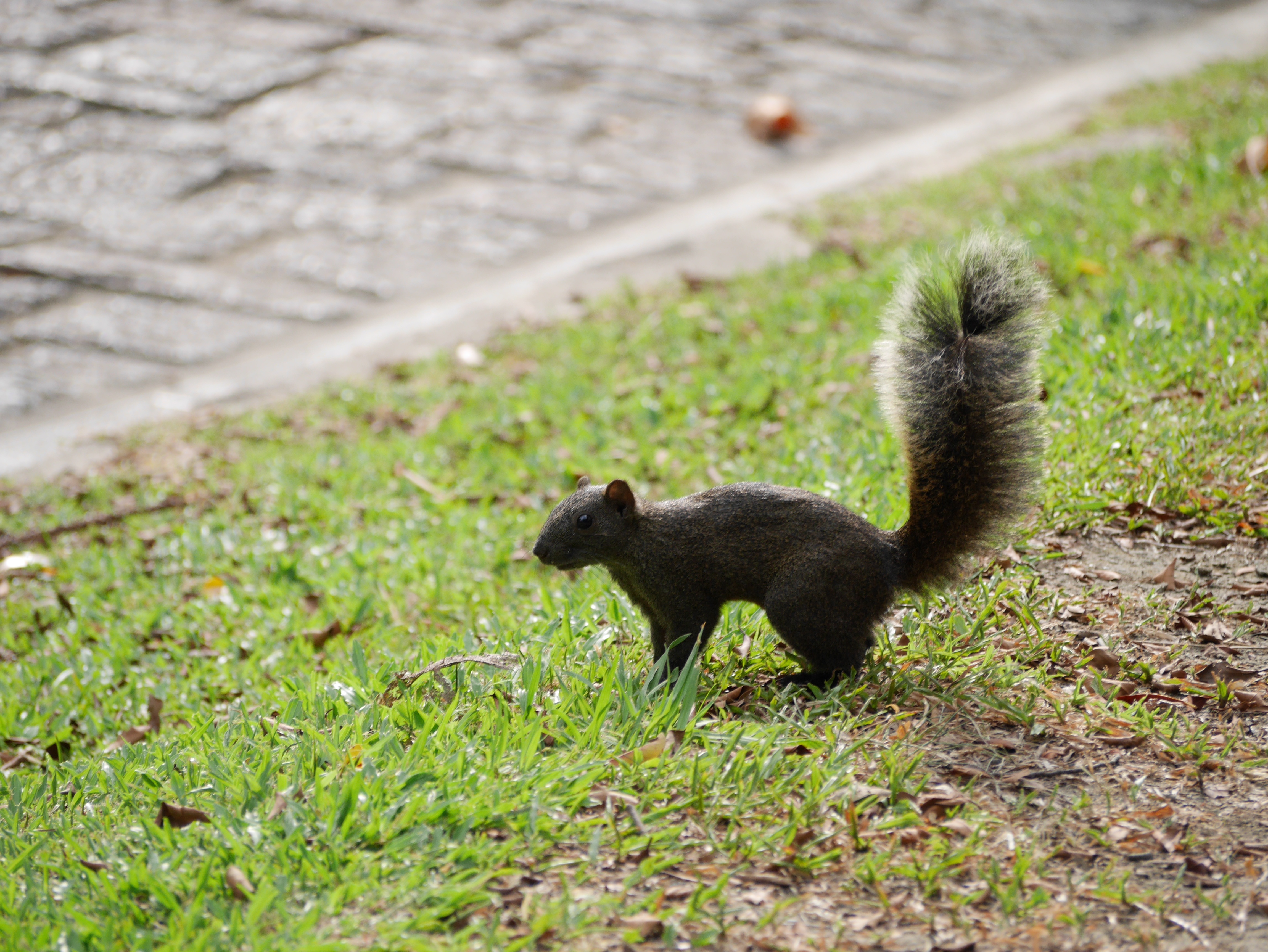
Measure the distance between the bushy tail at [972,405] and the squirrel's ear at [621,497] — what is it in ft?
2.16

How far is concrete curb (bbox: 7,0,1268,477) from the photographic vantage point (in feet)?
20.3

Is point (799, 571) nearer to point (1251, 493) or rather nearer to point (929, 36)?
point (1251, 493)

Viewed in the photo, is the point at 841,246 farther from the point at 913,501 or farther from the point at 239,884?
the point at 239,884

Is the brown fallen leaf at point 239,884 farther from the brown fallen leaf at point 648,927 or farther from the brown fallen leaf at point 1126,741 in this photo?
the brown fallen leaf at point 1126,741

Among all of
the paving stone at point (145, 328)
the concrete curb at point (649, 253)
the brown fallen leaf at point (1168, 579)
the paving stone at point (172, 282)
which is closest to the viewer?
the brown fallen leaf at point (1168, 579)

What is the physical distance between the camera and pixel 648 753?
7.92ft

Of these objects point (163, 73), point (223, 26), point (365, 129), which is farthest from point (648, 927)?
point (223, 26)

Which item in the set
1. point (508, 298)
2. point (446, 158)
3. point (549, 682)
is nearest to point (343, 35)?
point (446, 158)

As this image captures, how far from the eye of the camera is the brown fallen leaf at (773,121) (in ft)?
28.6

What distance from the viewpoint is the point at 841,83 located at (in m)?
9.41

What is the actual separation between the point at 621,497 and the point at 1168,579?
1537mm

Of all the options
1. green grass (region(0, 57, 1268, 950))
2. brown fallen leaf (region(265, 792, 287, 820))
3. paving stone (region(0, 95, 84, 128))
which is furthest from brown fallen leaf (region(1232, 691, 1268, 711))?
paving stone (region(0, 95, 84, 128))

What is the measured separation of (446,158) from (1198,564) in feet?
21.3

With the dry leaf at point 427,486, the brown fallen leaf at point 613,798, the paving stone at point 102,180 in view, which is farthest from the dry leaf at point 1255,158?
the paving stone at point 102,180
